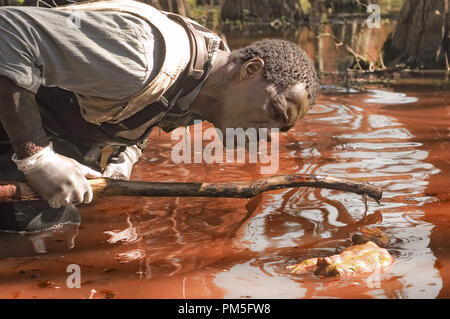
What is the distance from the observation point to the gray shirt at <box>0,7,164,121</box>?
280cm

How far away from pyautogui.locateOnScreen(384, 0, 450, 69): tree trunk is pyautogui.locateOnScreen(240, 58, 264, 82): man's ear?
18.6ft

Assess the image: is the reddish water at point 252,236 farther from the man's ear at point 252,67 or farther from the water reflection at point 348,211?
the man's ear at point 252,67

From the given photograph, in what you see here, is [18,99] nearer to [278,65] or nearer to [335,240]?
[278,65]

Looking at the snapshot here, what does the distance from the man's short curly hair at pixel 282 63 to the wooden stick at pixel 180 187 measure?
0.43 m

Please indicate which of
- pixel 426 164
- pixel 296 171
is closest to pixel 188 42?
pixel 296 171

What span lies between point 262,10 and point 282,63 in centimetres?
1652

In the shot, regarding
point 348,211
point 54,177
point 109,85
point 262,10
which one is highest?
point 109,85

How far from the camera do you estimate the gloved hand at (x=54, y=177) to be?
115 inches

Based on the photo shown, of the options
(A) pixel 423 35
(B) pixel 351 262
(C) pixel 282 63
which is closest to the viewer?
(B) pixel 351 262

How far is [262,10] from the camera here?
19.1m

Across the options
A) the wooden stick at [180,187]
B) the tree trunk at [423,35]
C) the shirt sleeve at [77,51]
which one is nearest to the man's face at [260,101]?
the wooden stick at [180,187]

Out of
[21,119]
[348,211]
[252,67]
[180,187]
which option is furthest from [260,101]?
[21,119]

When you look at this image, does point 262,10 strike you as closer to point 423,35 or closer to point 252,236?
point 423,35

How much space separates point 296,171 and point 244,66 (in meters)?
1.43
